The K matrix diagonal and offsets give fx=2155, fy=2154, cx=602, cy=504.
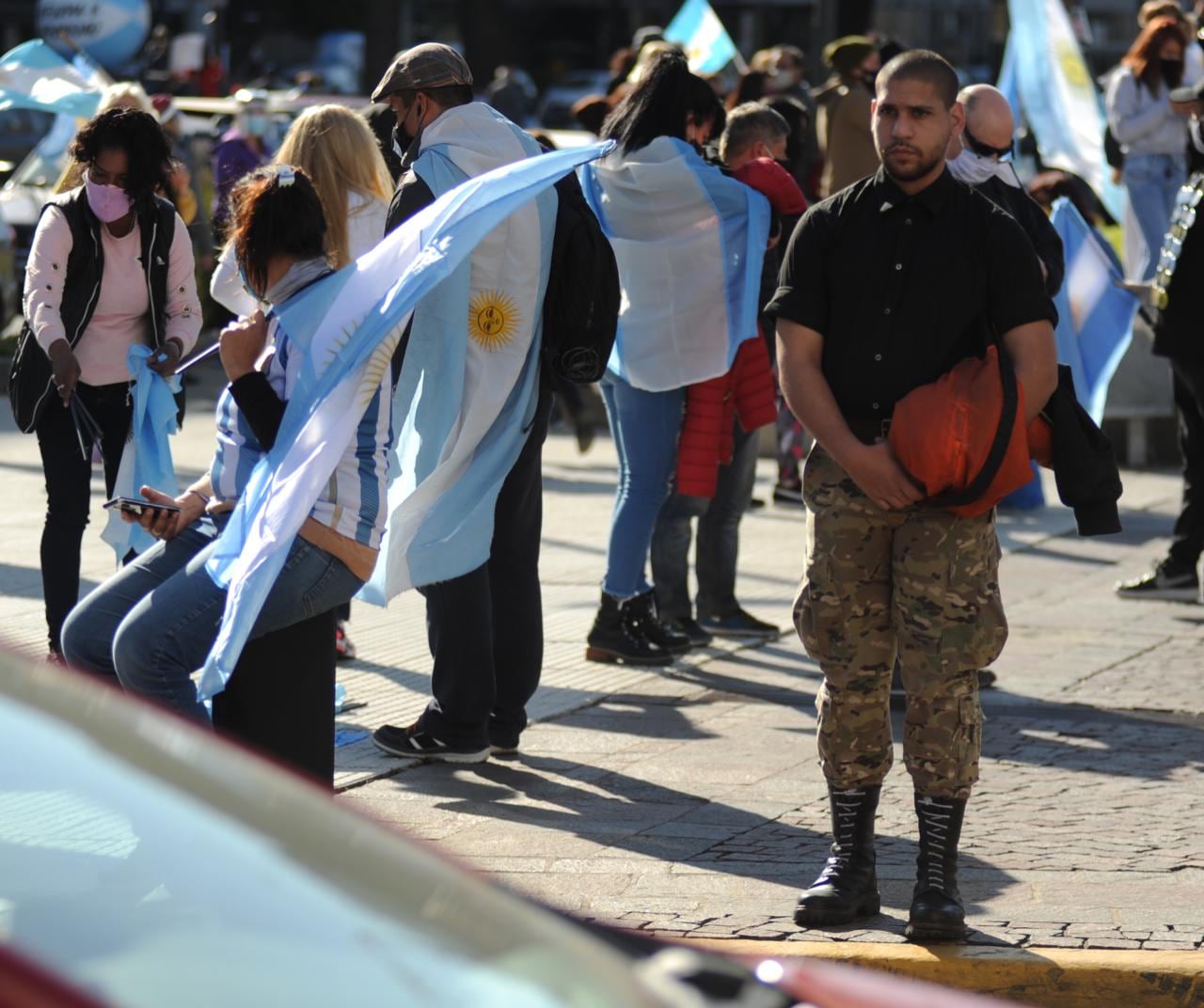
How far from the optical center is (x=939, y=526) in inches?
193

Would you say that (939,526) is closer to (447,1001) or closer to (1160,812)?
(1160,812)

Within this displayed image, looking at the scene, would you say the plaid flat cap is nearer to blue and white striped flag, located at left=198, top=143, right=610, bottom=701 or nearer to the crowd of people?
the crowd of people

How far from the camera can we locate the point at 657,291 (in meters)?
7.98

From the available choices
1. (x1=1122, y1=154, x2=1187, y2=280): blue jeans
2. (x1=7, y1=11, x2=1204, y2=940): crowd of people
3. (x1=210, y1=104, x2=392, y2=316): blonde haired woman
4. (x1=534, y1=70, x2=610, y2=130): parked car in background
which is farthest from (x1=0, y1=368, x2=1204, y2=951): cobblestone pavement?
(x1=534, y1=70, x2=610, y2=130): parked car in background

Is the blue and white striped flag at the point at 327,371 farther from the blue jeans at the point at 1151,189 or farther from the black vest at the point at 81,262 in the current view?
the blue jeans at the point at 1151,189

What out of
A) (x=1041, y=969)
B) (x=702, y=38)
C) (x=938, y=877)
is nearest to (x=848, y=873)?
(x=938, y=877)

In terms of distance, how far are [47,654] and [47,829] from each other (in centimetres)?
534

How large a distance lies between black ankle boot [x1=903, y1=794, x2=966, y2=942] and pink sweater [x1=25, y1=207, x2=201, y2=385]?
3.34 metres

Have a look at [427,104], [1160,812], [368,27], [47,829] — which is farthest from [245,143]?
[368,27]

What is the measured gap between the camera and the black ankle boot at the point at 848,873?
497cm

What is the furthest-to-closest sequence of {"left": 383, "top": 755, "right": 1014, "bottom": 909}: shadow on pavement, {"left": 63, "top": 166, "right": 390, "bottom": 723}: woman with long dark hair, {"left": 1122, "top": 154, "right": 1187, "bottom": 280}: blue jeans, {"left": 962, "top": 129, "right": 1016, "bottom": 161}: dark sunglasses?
{"left": 1122, "top": 154, "right": 1187, "bottom": 280}: blue jeans, {"left": 962, "top": 129, "right": 1016, "bottom": 161}: dark sunglasses, {"left": 383, "top": 755, "right": 1014, "bottom": 909}: shadow on pavement, {"left": 63, "top": 166, "right": 390, "bottom": 723}: woman with long dark hair

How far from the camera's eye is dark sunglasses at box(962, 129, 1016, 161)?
7.55m

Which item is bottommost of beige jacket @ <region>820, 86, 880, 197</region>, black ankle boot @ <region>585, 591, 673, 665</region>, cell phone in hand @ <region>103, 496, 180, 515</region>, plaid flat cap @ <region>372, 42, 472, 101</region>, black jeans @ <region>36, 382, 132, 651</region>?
black ankle boot @ <region>585, 591, 673, 665</region>

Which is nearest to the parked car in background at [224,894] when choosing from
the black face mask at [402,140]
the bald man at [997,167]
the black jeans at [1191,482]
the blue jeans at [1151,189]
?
the black face mask at [402,140]
